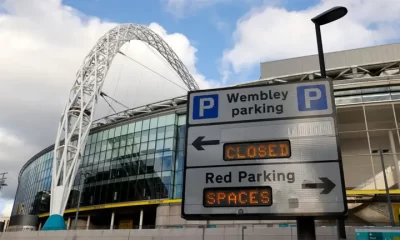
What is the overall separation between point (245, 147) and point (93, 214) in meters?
42.6

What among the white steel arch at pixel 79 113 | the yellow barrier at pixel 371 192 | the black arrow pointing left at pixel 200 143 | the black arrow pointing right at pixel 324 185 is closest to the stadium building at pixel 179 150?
the yellow barrier at pixel 371 192

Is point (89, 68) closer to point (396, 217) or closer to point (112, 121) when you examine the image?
point (112, 121)

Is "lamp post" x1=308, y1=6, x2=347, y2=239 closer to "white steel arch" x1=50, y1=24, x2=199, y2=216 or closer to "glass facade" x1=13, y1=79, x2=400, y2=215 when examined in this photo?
"glass facade" x1=13, y1=79, x2=400, y2=215

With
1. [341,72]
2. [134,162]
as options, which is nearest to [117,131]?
[134,162]

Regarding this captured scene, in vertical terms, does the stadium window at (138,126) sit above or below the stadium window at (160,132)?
above

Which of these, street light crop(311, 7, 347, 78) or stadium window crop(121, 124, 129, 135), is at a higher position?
stadium window crop(121, 124, 129, 135)

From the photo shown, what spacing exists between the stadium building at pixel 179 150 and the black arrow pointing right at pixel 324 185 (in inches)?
1005

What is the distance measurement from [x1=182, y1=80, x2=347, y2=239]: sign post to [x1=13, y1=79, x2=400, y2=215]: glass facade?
1092 inches

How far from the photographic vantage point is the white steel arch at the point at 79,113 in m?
40.0

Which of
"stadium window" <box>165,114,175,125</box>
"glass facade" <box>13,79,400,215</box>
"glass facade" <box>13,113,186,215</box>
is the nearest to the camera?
"glass facade" <box>13,79,400,215</box>

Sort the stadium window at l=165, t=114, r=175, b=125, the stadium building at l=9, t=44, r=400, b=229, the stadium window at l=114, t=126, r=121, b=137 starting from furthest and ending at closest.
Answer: the stadium window at l=114, t=126, r=121, b=137
the stadium window at l=165, t=114, r=175, b=125
the stadium building at l=9, t=44, r=400, b=229

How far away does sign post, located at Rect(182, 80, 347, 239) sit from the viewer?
682 centimetres

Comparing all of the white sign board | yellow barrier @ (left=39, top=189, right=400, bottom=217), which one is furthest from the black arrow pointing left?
yellow barrier @ (left=39, top=189, right=400, bottom=217)

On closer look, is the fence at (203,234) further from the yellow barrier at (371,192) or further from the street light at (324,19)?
the street light at (324,19)
